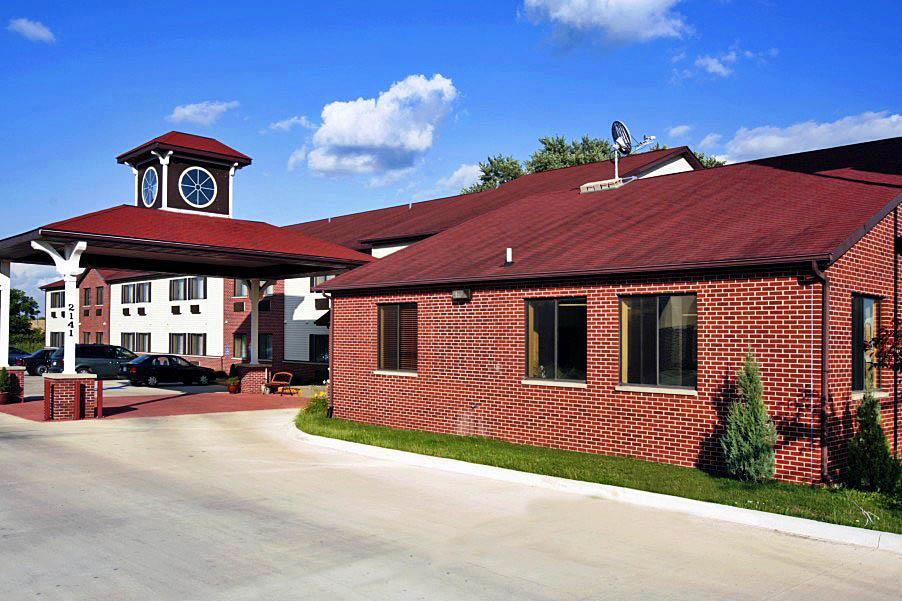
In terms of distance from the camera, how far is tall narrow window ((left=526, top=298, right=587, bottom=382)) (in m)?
15.4

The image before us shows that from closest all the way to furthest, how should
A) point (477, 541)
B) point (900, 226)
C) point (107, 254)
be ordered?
point (477, 541) < point (900, 226) < point (107, 254)

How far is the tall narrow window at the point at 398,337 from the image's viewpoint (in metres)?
18.7


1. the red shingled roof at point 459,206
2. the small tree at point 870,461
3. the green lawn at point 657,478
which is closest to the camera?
the green lawn at point 657,478

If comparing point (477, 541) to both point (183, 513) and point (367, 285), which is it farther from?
point (367, 285)

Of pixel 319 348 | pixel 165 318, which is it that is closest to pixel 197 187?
pixel 319 348

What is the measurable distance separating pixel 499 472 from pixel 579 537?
385 cm

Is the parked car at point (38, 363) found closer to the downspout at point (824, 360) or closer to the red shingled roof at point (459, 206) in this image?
the red shingled roof at point (459, 206)

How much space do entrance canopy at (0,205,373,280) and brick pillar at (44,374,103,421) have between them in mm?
3421

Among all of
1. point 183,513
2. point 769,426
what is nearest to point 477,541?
point 183,513

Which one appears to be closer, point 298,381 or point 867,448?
point 867,448

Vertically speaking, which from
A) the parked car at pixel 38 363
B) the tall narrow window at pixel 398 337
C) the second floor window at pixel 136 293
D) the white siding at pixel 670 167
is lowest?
the parked car at pixel 38 363

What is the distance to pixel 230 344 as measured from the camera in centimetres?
4269

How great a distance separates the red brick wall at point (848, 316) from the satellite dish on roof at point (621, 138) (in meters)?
10.3

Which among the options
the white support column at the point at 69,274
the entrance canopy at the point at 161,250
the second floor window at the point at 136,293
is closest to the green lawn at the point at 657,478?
the white support column at the point at 69,274
